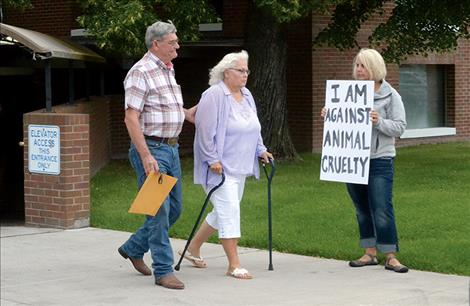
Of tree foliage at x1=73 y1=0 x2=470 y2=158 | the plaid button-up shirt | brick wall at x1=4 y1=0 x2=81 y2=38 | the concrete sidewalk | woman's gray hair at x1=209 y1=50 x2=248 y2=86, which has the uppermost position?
brick wall at x1=4 y1=0 x2=81 y2=38

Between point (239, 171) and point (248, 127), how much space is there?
0.37 m

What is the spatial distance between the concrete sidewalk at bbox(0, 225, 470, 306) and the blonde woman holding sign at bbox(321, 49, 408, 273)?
0.28 meters

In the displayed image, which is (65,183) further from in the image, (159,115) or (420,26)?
(420,26)

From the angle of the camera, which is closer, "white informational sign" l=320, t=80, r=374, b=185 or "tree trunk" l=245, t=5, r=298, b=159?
"white informational sign" l=320, t=80, r=374, b=185

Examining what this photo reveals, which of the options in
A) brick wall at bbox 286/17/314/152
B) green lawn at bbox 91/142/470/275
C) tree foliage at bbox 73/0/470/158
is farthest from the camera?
brick wall at bbox 286/17/314/152

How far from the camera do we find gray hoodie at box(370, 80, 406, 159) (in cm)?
821

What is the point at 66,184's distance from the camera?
11055 mm

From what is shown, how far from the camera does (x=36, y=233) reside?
35.8 feet

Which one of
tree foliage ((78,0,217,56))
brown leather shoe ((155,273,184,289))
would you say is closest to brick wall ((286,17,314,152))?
tree foliage ((78,0,217,56))

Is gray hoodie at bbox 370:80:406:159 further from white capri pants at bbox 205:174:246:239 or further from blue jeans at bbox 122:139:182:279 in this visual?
blue jeans at bbox 122:139:182:279

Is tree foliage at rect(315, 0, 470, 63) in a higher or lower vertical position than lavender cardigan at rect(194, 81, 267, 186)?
higher

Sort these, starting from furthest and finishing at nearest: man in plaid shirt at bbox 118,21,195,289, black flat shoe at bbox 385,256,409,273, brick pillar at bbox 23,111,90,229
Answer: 1. brick pillar at bbox 23,111,90,229
2. black flat shoe at bbox 385,256,409,273
3. man in plaid shirt at bbox 118,21,195,289

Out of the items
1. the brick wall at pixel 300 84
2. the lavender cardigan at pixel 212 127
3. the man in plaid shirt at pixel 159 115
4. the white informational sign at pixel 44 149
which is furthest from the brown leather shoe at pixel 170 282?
the brick wall at pixel 300 84

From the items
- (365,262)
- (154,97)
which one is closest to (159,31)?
(154,97)
